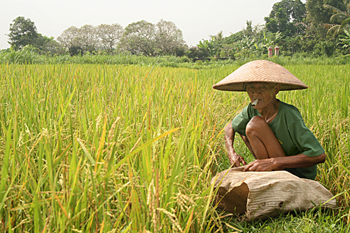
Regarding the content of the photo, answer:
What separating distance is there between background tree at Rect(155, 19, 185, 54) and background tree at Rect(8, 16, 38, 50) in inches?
734

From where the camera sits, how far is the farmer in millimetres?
1434

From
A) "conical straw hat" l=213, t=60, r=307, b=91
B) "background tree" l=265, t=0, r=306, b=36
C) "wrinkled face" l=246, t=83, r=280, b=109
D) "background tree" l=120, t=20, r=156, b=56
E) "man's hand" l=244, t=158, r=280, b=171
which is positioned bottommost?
"man's hand" l=244, t=158, r=280, b=171

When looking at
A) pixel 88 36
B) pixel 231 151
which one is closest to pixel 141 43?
pixel 88 36

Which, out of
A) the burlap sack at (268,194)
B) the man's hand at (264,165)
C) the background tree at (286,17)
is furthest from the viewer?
the background tree at (286,17)

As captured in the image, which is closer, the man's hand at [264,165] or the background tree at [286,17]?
the man's hand at [264,165]

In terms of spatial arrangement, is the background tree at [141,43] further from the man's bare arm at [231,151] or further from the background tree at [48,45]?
the man's bare arm at [231,151]

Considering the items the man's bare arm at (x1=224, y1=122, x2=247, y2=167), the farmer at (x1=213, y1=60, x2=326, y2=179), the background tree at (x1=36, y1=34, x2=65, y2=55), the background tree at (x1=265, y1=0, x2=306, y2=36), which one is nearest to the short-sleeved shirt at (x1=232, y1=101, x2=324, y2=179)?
the farmer at (x1=213, y1=60, x2=326, y2=179)

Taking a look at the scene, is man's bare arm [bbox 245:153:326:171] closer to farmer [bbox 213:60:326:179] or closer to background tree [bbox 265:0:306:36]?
farmer [bbox 213:60:326:179]

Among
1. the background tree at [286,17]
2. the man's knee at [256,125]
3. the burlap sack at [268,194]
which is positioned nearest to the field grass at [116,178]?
the burlap sack at [268,194]

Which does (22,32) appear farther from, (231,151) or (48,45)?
(231,151)

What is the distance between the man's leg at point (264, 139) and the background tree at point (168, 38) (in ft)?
93.9

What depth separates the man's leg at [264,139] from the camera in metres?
1.58

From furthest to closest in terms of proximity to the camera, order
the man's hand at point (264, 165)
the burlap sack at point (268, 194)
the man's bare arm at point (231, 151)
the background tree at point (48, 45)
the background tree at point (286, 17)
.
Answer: the background tree at point (286, 17), the background tree at point (48, 45), the man's bare arm at point (231, 151), the man's hand at point (264, 165), the burlap sack at point (268, 194)

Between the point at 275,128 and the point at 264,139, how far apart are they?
9cm
